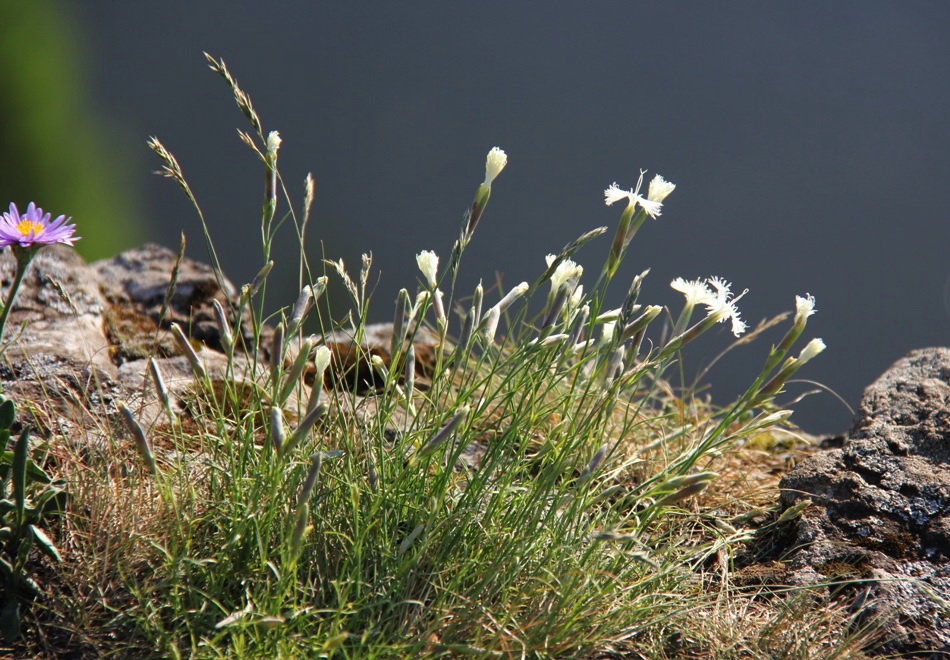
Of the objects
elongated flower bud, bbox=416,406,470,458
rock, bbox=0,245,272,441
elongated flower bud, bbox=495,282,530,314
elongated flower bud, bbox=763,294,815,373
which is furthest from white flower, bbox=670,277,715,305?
rock, bbox=0,245,272,441

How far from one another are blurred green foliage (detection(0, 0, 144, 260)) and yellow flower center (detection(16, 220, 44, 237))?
11.5 ft

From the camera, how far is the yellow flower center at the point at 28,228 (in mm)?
1098

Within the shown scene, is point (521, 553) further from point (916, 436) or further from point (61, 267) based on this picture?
point (61, 267)

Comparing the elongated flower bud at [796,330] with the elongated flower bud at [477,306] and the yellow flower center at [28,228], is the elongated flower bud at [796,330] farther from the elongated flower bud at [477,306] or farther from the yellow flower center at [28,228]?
the yellow flower center at [28,228]

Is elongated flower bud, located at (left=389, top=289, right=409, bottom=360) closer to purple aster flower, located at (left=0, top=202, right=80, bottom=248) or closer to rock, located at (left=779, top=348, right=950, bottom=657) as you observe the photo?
purple aster flower, located at (left=0, top=202, right=80, bottom=248)

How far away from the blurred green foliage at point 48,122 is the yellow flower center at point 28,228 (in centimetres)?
351

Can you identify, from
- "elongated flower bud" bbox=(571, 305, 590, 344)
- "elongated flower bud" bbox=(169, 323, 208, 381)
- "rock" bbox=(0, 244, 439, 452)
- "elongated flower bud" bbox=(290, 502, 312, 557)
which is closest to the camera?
"elongated flower bud" bbox=(290, 502, 312, 557)

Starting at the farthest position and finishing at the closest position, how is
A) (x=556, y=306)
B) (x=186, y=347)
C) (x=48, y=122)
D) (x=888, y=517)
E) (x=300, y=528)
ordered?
(x=48, y=122), (x=888, y=517), (x=556, y=306), (x=186, y=347), (x=300, y=528)

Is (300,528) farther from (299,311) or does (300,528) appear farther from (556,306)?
(556,306)

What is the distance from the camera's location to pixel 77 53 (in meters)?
4.34

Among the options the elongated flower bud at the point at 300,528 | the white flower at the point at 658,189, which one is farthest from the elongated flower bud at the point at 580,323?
the elongated flower bud at the point at 300,528

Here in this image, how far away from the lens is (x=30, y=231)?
110 cm

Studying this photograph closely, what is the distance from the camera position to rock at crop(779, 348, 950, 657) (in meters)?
1.26

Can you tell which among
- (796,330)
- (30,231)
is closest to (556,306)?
(796,330)
